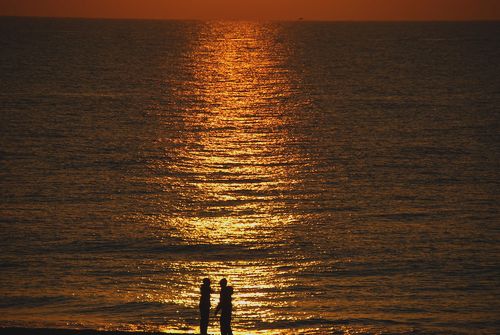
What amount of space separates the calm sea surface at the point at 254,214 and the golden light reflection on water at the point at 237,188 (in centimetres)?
17

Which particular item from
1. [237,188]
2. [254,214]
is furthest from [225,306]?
[237,188]

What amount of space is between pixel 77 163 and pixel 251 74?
3732 inches

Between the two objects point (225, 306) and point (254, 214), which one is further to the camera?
point (254, 214)

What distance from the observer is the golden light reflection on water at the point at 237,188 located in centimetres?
4100

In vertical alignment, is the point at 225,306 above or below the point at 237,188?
below

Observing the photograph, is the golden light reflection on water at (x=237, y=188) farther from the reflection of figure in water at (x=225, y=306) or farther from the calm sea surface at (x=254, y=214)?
the reflection of figure in water at (x=225, y=306)

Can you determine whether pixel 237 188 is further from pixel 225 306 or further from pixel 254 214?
pixel 225 306

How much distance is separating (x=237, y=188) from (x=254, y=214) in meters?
7.43

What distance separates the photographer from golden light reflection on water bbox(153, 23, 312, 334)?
4100 centimetres

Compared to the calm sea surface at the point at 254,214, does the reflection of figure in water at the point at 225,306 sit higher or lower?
lower

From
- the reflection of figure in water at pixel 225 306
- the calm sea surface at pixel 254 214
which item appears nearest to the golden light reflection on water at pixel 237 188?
the calm sea surface at pixel 254 214

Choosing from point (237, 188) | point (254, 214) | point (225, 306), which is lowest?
point (225, 306)

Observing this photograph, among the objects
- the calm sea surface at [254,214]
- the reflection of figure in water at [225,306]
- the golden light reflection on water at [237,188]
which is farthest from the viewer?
the golden light reflection on water at [237,188]

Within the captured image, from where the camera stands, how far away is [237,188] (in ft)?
202
